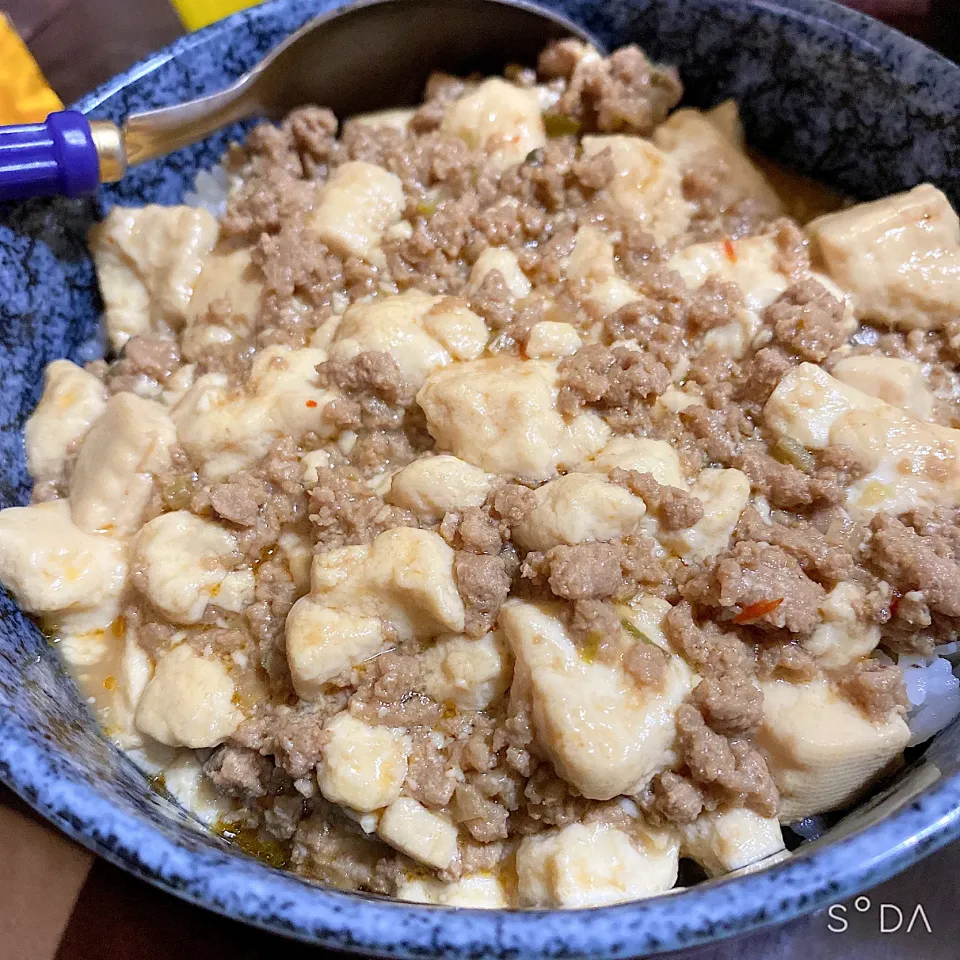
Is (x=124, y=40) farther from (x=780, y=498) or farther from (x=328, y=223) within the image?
(x=780, y=498)

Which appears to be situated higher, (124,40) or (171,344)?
(124,40)

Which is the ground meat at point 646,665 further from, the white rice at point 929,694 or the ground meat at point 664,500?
the white rice at point 929,694

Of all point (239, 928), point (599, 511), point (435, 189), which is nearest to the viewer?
point (599, 511)

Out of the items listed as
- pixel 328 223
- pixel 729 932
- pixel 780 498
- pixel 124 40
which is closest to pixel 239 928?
pixel 729 932

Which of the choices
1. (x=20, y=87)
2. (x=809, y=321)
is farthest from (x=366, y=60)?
(x=809, y=321)

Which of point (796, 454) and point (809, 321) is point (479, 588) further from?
point (809, 321)

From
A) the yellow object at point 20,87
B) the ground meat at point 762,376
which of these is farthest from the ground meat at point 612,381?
the yellow object at point 20,87
